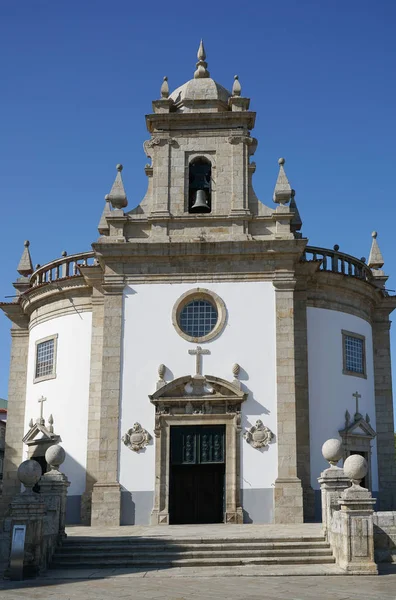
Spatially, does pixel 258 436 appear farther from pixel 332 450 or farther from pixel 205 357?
pixel 332 450

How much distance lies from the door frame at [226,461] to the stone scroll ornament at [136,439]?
0.30 metres

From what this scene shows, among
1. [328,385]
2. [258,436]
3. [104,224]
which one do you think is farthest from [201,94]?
[258,436]

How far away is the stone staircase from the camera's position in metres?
15.3

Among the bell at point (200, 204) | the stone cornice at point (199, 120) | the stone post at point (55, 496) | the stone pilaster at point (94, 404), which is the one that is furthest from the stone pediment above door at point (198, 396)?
the stone cornice at point (199, 120)

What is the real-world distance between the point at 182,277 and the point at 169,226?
5.10 feet

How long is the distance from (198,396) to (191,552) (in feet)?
19.5

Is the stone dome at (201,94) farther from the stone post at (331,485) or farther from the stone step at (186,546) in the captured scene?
the stone step at (186,546)

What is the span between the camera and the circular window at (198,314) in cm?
2147

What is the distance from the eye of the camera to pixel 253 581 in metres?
13.7

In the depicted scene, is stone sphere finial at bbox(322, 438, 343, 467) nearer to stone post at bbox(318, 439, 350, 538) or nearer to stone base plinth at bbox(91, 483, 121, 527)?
stone post at bbox(318, 439, 350, 538)

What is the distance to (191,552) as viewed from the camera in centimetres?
1555

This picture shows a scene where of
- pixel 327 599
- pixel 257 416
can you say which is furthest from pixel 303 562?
pixel 257 416

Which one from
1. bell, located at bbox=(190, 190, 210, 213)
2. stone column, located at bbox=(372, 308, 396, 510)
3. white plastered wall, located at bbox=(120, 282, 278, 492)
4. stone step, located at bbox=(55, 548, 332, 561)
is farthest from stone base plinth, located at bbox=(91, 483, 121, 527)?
stone column, located at bbox=(372, 308, 396, 510)

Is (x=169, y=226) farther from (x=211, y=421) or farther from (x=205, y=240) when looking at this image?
(x=211, y=421)
